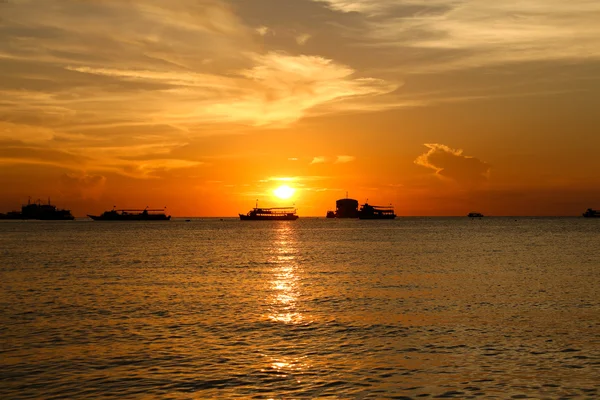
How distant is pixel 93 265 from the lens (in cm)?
7969

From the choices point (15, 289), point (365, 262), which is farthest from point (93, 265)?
point (365, 262)

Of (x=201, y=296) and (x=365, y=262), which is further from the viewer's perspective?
(x=365, y=262)

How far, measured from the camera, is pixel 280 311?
4022 centimetres

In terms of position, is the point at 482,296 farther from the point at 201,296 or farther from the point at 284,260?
the point at 284,260

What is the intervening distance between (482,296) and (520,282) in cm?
1223

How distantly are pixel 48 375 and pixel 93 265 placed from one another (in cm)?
5855

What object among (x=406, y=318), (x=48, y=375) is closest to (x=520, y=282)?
(x=406, y=318)

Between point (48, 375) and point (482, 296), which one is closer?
point (48, 375)

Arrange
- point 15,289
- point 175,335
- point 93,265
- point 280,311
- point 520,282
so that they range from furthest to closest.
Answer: point 93,265
point 520,282
point 15,289
point 280,311
point 175,335

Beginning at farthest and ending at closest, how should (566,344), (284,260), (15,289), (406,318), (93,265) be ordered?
(284,260) < (93,265) < (15,289) < (406,318) < (566,344)

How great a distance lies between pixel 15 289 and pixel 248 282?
2092 centimetres

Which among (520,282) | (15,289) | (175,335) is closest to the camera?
(175,335)

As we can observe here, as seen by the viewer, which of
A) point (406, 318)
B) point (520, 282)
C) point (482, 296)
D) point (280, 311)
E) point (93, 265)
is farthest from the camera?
point (93, 265)

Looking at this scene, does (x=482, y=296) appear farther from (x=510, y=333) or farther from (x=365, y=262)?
(x=365, y=262)
